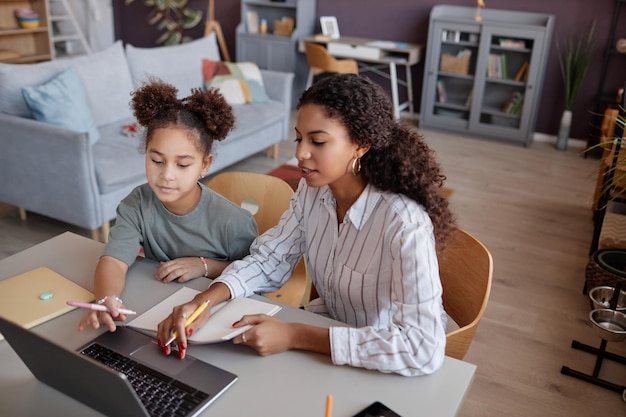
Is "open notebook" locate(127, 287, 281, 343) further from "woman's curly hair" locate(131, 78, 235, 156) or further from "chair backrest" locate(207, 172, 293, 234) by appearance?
"chair backrest" locate(207, 172, 293, 234)

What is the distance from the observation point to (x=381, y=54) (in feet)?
17.7

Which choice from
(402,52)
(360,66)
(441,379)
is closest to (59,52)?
(360,66)

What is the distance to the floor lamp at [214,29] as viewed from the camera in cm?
606

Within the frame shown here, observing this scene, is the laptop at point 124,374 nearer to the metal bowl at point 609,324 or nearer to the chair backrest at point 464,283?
the chair backrest at point 464,283

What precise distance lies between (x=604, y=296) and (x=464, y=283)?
112cm

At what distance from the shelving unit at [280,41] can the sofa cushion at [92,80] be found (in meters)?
2.20

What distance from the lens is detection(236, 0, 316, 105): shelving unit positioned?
18.9ft

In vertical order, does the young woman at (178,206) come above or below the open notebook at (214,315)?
above

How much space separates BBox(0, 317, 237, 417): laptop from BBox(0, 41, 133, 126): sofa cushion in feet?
Result: 7.90

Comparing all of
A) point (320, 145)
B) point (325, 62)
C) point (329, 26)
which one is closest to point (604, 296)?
point (320, 145)

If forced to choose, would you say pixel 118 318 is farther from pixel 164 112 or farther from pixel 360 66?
pixel 360 66

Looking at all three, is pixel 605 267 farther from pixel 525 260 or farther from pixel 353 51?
pixel 353 51

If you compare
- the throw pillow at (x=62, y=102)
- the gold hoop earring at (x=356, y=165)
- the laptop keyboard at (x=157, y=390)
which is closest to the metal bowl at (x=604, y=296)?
the gold hoop earring at (x=356, y=165)

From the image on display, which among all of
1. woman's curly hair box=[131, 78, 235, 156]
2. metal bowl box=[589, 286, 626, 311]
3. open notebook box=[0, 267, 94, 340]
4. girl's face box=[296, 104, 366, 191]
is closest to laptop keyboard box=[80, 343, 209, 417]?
open notebook box=[0, 267, 94, 340]
